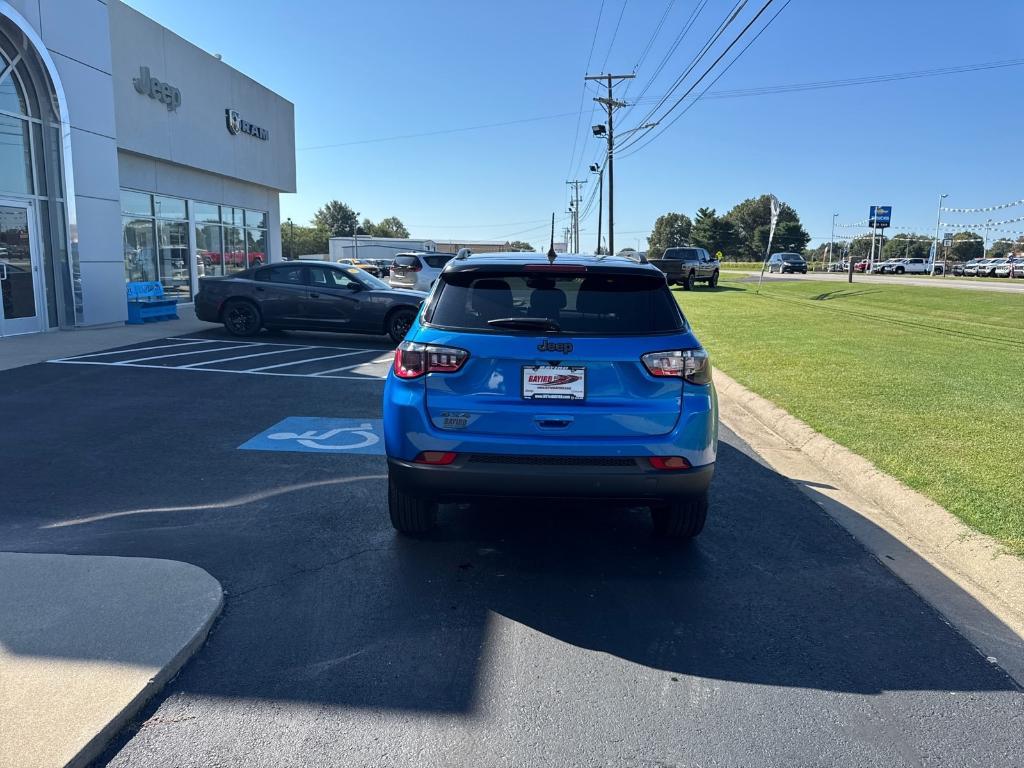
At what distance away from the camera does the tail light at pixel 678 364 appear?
12.5 feet

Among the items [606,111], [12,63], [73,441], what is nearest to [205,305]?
[12,63]

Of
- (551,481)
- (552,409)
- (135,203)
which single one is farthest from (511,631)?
(135,203)

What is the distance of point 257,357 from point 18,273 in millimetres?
5706

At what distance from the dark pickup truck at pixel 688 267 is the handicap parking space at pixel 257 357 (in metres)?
18.6

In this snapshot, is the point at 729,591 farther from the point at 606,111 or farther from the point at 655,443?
the point at 606,111

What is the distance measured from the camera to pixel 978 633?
357 cm

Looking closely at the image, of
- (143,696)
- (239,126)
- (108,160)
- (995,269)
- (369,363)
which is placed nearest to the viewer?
(143,696)

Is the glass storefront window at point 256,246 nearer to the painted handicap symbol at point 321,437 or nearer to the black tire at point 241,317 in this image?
the black tire at point 241,317

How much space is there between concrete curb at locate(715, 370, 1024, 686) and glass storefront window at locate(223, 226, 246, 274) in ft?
70.4

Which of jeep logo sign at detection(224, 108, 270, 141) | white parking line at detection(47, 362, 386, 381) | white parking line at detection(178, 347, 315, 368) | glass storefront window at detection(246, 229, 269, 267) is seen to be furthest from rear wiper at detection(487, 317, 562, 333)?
glass storefront window at detection(246, 229, 269, 267)

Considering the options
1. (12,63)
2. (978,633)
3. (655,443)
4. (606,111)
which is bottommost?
(978,633)

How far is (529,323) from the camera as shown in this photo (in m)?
3.87

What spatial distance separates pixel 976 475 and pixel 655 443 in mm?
3190

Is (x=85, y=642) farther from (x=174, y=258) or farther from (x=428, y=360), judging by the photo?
(x=174, y=258)
